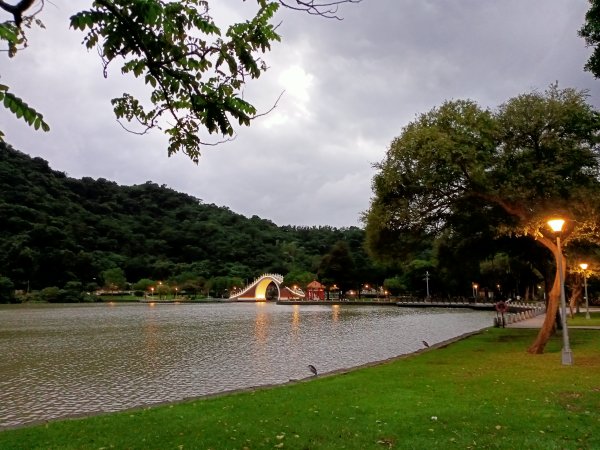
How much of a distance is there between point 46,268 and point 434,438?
318ft

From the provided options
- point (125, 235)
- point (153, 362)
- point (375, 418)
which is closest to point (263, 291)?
point (125, 235)

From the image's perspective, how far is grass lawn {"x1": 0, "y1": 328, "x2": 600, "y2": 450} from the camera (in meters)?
6.25

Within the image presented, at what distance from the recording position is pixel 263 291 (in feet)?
357

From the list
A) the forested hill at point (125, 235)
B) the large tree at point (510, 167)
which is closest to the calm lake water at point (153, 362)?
the large tree at point (510, 167)

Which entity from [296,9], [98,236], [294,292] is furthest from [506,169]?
[98,236]

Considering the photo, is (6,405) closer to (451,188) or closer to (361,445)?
(361,445)

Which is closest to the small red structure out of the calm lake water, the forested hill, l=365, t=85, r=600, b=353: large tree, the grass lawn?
the forested hill

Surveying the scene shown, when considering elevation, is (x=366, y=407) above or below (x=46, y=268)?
below

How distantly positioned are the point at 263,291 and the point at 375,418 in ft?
337

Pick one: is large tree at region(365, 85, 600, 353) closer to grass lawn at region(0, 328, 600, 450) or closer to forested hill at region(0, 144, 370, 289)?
grass lawn at region(0, 328, 600, 450)

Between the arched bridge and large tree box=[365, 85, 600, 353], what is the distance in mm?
85217

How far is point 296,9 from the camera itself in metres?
3.60

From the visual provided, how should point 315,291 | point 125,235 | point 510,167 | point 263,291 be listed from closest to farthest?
point 510,167, point 315,291, point 263,291, point 125,235

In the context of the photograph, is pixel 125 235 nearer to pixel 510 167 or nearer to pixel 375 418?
pixel 510 167
